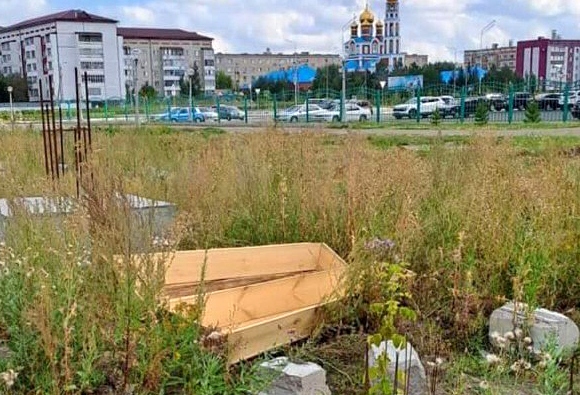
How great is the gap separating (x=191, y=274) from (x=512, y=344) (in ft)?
5.40

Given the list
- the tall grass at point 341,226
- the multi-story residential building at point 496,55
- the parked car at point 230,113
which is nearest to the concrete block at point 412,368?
the tall grass at point 341,226

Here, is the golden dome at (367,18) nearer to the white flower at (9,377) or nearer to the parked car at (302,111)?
the parked car at (302,111)

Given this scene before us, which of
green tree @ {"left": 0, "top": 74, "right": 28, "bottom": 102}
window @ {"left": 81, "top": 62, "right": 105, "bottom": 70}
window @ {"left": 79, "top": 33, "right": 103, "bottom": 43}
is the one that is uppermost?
window @ {"left": 79, "top": 33, "right": 103, "bottom": 43}

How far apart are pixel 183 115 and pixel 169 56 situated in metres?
67.7

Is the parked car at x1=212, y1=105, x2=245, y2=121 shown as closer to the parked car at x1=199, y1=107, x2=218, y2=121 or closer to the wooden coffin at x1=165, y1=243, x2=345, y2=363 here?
the parked car at x1=199, y1=107, x2=218, y2=121

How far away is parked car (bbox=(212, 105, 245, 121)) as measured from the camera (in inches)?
1255

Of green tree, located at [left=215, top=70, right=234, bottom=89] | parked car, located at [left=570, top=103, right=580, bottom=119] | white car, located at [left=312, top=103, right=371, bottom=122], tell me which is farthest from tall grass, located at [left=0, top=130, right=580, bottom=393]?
green tree, located at [left=215, top=70, right=234, bottom=89]

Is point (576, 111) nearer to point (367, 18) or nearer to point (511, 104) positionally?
point (511, 104)

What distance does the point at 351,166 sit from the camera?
13.2 feet

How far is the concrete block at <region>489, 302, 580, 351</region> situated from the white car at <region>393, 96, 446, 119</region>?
83.7 ft

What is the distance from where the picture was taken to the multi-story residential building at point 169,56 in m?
96.2

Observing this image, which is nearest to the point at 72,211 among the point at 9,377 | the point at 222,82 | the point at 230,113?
the point at 9,377

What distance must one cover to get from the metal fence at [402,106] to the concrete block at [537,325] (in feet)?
65.3

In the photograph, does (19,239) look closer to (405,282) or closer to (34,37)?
(405,282)
